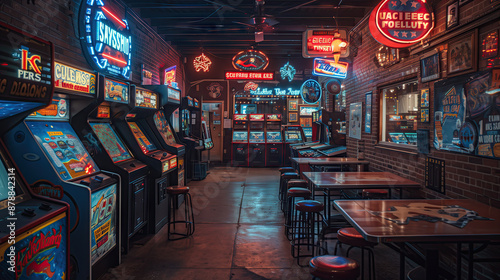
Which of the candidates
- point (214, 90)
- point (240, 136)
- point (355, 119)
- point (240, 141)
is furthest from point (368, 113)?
point (214, 90)

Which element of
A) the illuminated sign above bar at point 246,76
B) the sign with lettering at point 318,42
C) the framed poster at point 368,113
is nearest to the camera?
the framed poster at point 368,113

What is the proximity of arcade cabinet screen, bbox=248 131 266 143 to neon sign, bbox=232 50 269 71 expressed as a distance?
4113 millimetres

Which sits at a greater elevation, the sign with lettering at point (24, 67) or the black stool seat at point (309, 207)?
the sign with lettering at point (24, 67)

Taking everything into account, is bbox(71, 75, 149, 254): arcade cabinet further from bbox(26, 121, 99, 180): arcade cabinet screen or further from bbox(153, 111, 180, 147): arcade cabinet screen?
bbox(153, 111, 180, 147): arcade cabinet screen

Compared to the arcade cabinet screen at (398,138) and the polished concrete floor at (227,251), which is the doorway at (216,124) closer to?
the polished concrete floor at (227,251)

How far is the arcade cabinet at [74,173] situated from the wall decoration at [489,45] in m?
3.68

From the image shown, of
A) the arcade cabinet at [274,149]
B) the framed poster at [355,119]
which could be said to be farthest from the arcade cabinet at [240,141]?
the framed poster at [355,119]

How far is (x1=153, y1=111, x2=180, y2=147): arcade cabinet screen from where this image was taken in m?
5.60

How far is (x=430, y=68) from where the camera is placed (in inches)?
146

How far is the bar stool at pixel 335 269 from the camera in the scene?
1.97 metres

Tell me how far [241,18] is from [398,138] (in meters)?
3.89

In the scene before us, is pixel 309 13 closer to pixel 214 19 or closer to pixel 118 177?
pixel 214 19

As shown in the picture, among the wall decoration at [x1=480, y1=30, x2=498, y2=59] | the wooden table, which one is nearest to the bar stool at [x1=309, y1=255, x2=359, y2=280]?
the wooden table

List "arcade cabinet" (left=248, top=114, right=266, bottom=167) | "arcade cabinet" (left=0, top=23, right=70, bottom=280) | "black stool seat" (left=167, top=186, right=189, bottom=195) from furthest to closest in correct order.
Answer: "arcade cabinet" (left=248, top=114, right=266, bottom=167), "black stool seat" (left=167, top=186, right=189, bottom=195), "arcade cabinet" (left=0, top=23, right=70, bottom=280)
